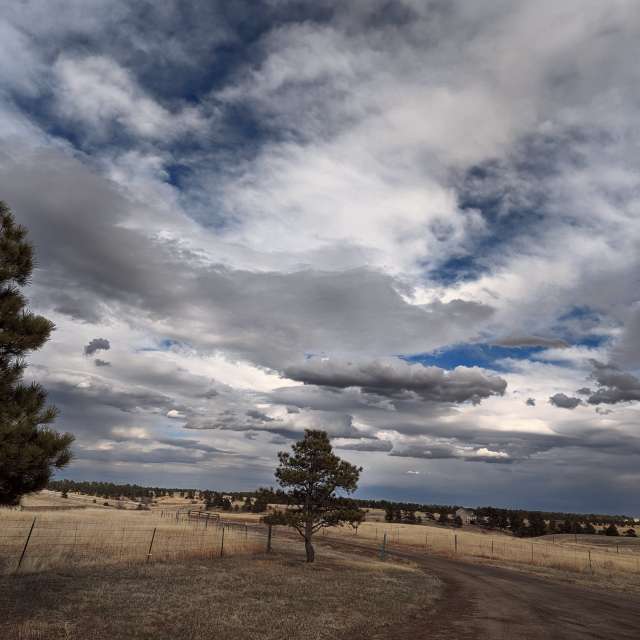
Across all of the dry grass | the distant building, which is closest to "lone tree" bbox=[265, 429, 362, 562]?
the dry grass

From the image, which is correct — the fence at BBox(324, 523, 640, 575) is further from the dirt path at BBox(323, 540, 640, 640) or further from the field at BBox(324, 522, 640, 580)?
the dirt path at BBox(323, 540, 640, 640)

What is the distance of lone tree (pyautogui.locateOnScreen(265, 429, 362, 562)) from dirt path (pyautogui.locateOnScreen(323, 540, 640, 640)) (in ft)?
22.3

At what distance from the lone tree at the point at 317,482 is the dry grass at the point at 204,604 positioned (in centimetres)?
458

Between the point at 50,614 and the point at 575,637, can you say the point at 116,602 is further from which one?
the point at 575,637

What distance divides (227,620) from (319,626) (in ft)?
8.21

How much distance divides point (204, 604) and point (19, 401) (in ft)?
28.9

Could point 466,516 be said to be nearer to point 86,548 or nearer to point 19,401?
point 86,548

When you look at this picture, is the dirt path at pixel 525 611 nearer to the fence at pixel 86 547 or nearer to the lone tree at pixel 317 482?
the lone tree at pixel 317 482

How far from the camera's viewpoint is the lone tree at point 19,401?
420 inches

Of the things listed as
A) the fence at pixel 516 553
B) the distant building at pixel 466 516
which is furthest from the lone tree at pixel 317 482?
the distant building at pixel 466 516

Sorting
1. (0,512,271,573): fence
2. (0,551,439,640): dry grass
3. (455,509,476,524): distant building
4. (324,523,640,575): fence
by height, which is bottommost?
(0,551,439,640): dry grass

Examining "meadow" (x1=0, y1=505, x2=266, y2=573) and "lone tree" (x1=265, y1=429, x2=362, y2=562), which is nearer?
"meadow" (x1=0, y1=505, x2=266, y2=573)

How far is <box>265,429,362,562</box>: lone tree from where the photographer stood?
29281mm

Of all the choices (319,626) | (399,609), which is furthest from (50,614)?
(399,609)
